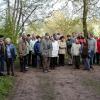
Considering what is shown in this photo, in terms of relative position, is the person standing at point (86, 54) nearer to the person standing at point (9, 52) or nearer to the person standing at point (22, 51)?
the person standing at point (22, 51)

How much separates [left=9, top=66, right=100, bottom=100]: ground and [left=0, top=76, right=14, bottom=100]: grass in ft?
0.72

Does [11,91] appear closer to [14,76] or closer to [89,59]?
[14,76]

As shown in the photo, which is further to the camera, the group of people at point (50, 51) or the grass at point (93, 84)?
the group of people at point (50, 51)

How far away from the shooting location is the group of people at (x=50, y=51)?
18.7m

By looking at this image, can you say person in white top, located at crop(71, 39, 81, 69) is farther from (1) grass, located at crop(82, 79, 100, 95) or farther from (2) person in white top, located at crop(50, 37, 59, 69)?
(1) grass, located at crop(82, 79, 100, 95)

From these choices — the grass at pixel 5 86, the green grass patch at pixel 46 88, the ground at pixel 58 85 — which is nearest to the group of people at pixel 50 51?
the ground at pixel 58 85

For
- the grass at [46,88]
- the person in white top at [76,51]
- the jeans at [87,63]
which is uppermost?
the person in white top at [76,51]

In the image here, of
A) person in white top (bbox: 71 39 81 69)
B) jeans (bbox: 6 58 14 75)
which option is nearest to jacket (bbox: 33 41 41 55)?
person in white top (bbox: 71 39 81 69)

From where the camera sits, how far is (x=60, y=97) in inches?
519

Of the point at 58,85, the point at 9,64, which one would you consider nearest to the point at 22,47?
the point at 9,64

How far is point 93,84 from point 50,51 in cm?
510

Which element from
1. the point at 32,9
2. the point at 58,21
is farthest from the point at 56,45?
the point at 58,21

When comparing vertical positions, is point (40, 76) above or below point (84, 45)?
below

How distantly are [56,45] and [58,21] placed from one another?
3676 centimetres
